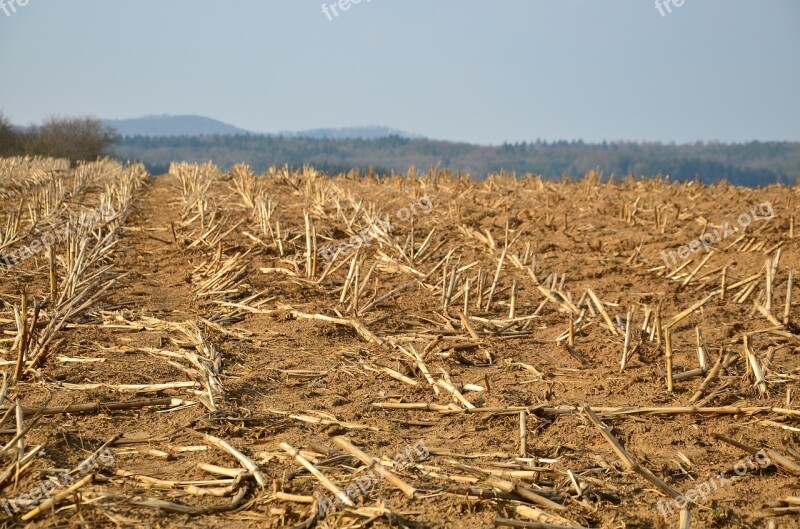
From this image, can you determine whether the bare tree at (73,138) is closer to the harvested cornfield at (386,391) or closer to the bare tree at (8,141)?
the bare tree at (8,141)

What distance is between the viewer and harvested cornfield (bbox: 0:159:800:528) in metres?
3.21

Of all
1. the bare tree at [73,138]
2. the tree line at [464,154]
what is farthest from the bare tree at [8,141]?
the tree line at [464,154]

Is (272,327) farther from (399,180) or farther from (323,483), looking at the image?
(399,180)

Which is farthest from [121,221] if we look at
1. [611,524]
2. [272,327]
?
[611,524]

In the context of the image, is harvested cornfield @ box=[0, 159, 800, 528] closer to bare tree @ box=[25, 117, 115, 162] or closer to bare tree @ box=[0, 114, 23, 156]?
bare tree @ box=[0, 114, 23, 156]

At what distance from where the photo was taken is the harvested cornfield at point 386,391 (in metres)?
3.21

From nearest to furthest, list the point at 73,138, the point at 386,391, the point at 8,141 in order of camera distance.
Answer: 1. the point at 386,391
2. the point at 8,141
3. the point at 73,138

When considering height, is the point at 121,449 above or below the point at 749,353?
below

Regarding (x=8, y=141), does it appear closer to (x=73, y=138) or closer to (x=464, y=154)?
(x=73, y=138)

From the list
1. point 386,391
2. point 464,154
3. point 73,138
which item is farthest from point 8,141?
point 464,154

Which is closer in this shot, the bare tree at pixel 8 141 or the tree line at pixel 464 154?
the bare tree at pixel 8 141

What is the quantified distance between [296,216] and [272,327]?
6.32m

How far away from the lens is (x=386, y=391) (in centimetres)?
476

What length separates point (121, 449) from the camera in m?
3.72
